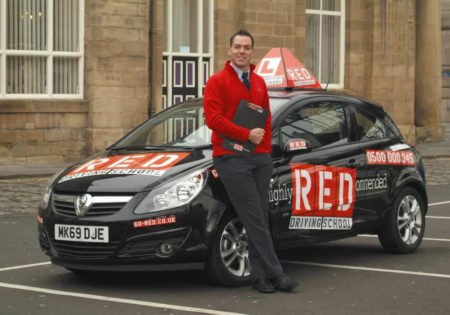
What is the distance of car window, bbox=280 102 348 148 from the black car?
0.01 metres

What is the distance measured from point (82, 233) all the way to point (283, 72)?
5757 millimetres

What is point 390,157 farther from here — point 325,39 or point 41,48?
point 325,39

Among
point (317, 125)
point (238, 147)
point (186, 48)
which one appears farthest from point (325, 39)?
point (238, 147)

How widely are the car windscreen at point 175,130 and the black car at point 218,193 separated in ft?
0.04

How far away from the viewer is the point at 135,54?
77.0 feet

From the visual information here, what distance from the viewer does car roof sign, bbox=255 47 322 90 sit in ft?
43.4

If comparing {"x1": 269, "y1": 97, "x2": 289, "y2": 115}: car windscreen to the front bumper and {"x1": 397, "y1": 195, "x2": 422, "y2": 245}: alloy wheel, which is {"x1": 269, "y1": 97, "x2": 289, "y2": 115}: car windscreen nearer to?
the front bumper

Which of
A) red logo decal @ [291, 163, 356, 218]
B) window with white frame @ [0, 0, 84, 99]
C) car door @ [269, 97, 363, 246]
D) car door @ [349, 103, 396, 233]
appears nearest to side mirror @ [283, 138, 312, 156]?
car door @ [269, 97, 363, 246]

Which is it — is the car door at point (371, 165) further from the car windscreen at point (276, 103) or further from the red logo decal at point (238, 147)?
the red logo decal at point (238, 147)

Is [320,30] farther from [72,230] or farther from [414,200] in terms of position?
[72,230]

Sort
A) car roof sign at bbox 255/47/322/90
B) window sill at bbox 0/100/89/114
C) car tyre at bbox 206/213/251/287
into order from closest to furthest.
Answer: car tyre at bbox 206/213/251/287 < car roof sign at bbox 255/47/322/90 < window sill at bbox 0/100/89/114

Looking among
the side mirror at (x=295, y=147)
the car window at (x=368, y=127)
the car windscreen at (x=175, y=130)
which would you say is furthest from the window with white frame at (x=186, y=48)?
the side mirror at (x=295, y=147)

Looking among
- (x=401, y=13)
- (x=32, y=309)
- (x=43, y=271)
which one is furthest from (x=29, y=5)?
(x=32, y=309)

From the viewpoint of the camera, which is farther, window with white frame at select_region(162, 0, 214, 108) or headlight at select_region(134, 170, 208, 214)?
window with white frame at select_region(162, 0, 214, 108)
